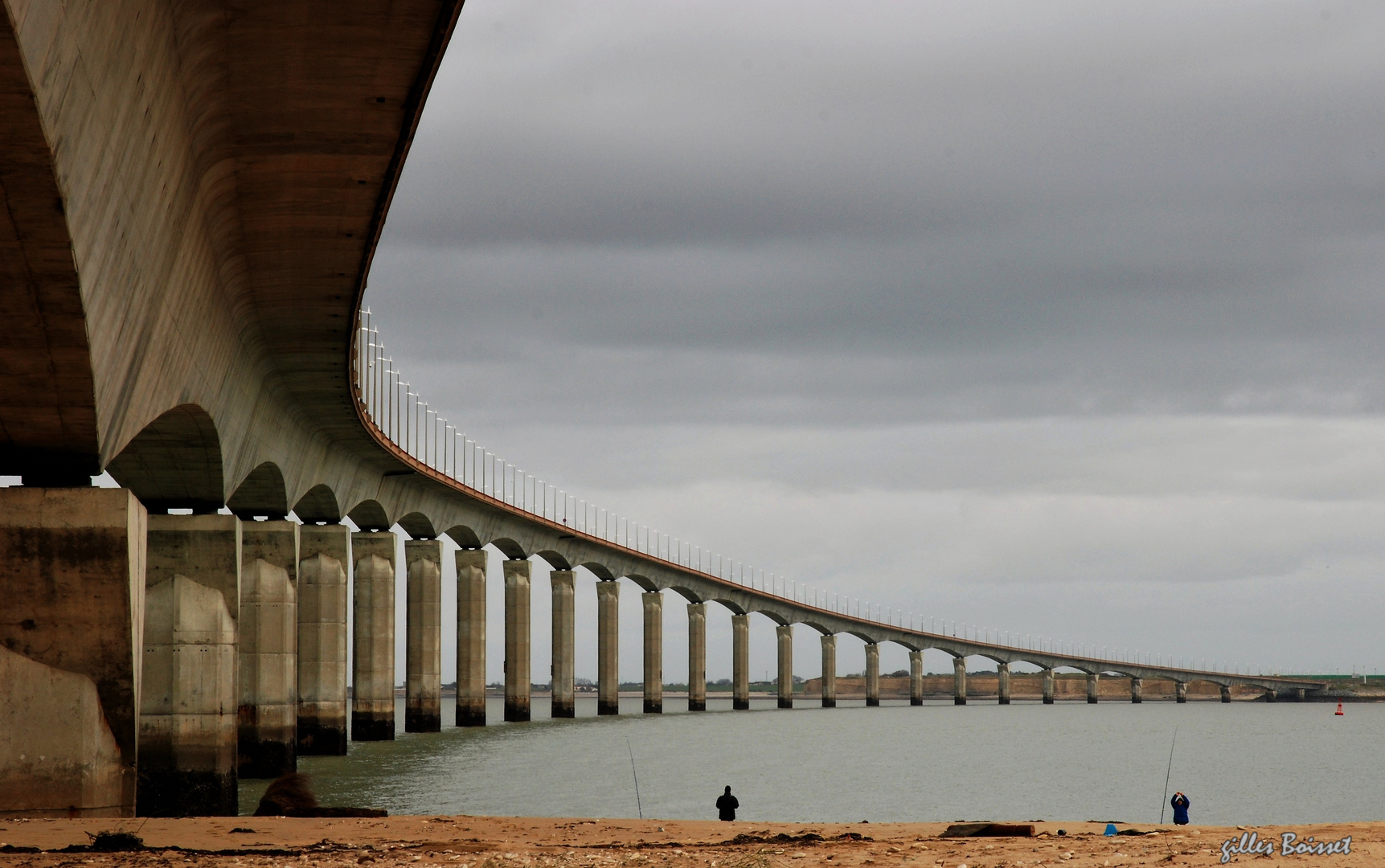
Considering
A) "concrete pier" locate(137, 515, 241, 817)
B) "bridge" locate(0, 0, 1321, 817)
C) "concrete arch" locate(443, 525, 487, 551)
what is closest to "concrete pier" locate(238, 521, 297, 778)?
"bridge" locate(0, 0, 1321, 817)

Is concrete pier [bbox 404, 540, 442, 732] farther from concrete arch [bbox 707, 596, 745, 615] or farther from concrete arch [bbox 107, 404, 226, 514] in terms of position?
concrete arch [bbox 707, 596, 745, 615]

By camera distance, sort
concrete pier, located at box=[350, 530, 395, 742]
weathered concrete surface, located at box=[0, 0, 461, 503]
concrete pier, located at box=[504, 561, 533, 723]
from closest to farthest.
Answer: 1. weathered concrete surface, located at box=[0, 0, 461, 503]
2. concrete pier, located at box=[350, 530, 395, 742]
3. concrete pier, located at box=[504, 561, 533, 723]

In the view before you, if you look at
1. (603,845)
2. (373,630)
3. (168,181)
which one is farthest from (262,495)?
(603,845)

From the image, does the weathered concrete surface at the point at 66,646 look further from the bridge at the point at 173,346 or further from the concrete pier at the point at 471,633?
the concrete pier at the point at 471,633

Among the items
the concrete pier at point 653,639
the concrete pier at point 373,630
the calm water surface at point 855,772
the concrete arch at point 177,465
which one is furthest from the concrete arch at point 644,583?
the concrete arch at point 177,465

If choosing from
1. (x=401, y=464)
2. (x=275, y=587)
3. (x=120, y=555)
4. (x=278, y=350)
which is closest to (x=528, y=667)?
(x=401, y=464)

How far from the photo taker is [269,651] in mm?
45438

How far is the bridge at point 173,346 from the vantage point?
1616cm

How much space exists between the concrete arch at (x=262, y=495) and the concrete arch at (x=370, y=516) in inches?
416

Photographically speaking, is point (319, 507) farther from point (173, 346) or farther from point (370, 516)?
point (173, 346)

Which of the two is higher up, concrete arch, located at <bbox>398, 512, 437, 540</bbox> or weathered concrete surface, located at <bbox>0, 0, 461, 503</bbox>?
weathered concrete surface, located at <bbox>0, 0, 461, 503</bbox>

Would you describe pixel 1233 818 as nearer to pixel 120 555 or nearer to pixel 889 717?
pixel 120 555

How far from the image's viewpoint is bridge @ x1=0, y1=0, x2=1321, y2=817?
16.2 metres

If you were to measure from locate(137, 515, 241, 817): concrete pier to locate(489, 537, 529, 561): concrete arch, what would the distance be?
45.6 m
